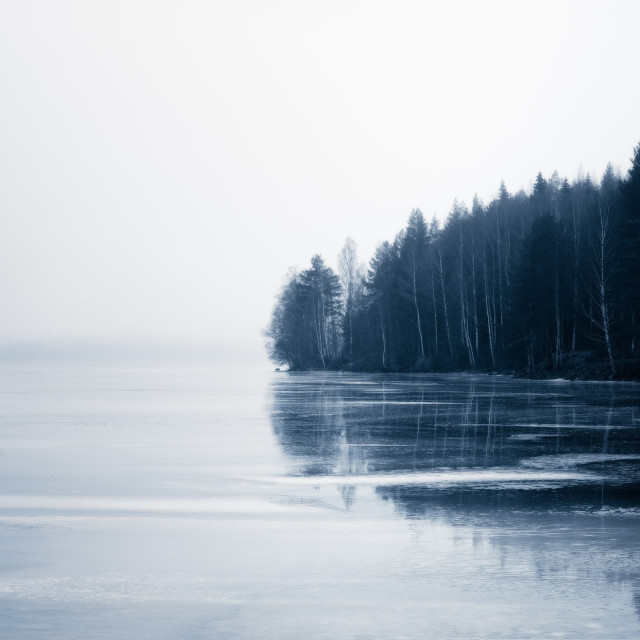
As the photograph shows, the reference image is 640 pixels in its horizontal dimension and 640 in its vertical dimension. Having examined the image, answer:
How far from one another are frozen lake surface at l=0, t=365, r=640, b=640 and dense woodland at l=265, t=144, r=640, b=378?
37019mm

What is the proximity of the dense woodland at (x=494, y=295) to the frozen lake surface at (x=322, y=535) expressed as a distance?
121 feet

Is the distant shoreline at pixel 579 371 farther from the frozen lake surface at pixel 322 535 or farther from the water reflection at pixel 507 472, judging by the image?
A: the frozen lake surface at pixel 322 535

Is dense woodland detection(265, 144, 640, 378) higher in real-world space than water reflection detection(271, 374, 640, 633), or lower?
higher

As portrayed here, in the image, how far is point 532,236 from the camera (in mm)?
64625

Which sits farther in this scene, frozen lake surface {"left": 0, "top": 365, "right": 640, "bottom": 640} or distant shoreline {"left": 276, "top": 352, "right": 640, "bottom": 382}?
distant shoreline {"left": 276, "top": 352, "right": 640, "bottom": 382}

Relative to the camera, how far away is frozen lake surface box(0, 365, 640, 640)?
605 centimetres

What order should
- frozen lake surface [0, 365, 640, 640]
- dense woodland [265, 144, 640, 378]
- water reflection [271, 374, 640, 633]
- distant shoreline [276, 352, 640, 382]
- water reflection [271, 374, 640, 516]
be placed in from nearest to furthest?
frozen lake surface [0, 365, 640, 640] < water reflection [271, 374, 640, 633] < water reflection [271, 374, 640, 516] < distant shoreline [276, 352, 640, 382] < dense woodland [265, 144, 640, 378]

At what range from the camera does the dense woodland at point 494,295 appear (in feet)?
182

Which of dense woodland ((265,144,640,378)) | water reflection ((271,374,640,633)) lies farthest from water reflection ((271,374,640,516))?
dense woodland ((265,144,640,378))

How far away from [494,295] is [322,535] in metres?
65.3

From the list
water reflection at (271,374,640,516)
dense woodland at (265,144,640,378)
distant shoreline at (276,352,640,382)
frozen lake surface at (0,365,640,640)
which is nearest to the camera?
frozen lake surface at (0,365,640,640)

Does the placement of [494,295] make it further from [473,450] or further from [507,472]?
[507,472]

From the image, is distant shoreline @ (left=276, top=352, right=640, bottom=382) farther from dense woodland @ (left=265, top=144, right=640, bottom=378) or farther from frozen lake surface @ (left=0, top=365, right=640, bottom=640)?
frozen lake surface @ (left=0, top=365, right=640, bottom=640)

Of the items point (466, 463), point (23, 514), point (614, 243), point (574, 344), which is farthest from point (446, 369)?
point (23, 514)
